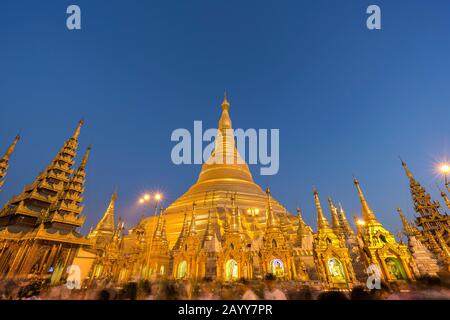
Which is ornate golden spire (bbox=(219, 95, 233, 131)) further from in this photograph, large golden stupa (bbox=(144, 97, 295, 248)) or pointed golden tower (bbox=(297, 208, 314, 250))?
pointed golden tower (bbox=(297, 208, 314, 250))

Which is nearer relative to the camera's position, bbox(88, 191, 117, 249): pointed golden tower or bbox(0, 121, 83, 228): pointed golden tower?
bbox(0, 121, 83, 228): pointed golden tower

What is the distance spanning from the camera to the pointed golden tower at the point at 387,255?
14.5m

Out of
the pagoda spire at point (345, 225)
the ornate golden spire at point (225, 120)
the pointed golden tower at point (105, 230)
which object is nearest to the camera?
the pagoda spire at point (345, 225)

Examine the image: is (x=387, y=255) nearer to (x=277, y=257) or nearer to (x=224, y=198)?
(x=277, y=257)

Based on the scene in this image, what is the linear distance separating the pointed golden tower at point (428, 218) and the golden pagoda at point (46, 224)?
4232 cm

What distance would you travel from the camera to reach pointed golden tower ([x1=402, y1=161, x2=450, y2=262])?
29.6 m

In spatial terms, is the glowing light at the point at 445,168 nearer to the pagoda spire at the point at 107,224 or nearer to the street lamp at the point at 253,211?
the street lamp at the point at 253,211

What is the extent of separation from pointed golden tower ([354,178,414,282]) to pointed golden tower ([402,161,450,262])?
1936 centimetres

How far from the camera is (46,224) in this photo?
72.3ft

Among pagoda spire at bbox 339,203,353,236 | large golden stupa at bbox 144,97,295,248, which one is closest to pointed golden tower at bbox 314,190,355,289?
Result: large golden stupa at bbox 144,97,295,248

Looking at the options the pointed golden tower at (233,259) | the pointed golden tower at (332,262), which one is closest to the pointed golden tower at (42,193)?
the pointed golden tower at (233,259)
